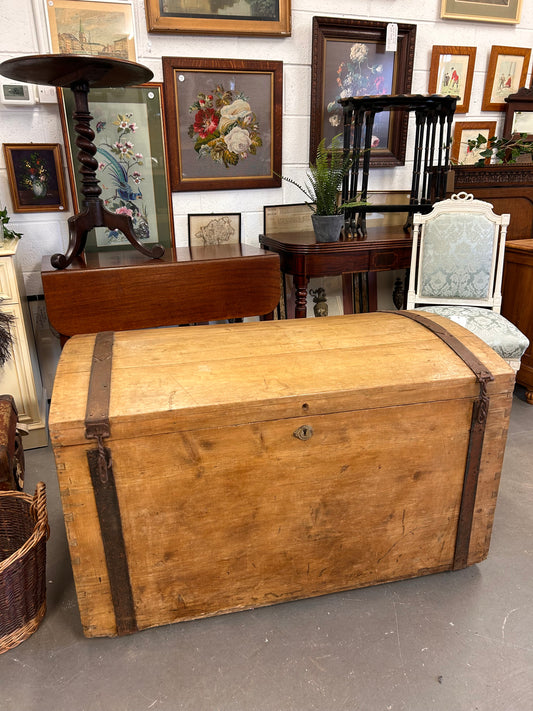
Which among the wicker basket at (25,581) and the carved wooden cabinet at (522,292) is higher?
the carved wooden cabinet at (522,292)

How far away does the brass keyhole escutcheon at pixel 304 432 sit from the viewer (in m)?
1.40

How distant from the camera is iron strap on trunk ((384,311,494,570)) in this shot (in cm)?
150

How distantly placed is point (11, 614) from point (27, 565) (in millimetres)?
151

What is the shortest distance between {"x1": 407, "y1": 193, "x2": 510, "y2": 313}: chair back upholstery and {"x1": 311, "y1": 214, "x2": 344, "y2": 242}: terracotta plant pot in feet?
1.31

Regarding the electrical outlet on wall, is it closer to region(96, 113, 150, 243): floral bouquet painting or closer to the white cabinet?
region(96, 113, 150, 243): floral bouquet painting

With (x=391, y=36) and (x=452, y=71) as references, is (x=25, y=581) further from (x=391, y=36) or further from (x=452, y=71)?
(x=452, y=71)

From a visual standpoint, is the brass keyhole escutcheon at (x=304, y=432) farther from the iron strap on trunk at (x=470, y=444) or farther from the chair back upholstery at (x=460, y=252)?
the chair back upholstery at (x=460, y=252)

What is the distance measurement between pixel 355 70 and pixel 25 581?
9.70ft

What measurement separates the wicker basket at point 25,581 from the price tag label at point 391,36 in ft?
9.43

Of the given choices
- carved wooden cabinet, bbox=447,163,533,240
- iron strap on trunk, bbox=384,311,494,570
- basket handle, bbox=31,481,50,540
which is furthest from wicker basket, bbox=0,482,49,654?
carved wooden cabinet, bbox=447,163,533,240

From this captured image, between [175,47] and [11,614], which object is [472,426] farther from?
[175,47]

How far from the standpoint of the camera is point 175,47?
8.63 ft

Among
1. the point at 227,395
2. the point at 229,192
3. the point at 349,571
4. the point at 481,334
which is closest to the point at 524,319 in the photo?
the point at 481,334

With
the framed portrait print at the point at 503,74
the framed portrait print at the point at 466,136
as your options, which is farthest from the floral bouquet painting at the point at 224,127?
the framed portrait print at the point at 503,74
